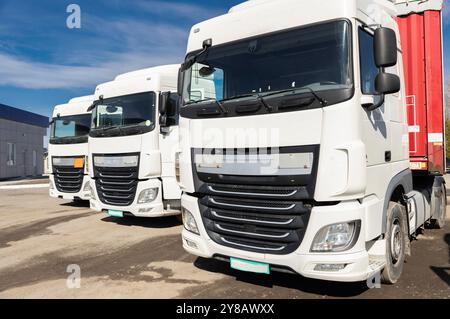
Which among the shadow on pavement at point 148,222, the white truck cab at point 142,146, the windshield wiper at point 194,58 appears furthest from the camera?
the shadow on pavement at point 148,222

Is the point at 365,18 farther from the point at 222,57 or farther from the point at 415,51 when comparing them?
the point at 415,51

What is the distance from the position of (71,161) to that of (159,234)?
4.57 metres

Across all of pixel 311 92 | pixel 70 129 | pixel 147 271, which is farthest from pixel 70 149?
pixel 311 92

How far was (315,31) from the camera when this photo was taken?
3705 millimetres

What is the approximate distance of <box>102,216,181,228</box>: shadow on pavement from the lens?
829 centimetres

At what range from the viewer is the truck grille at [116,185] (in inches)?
301

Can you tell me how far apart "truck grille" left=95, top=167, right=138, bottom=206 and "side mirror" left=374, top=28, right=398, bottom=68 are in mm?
5238

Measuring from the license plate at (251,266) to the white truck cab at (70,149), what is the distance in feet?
24.2

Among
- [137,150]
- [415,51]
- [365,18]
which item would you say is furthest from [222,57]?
[137,150]

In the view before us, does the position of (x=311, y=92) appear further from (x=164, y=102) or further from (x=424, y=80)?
(x=164, y=102)

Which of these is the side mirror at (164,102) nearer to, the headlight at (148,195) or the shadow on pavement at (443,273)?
the headlight at (148,195)

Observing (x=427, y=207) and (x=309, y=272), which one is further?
(x=427, y=207)

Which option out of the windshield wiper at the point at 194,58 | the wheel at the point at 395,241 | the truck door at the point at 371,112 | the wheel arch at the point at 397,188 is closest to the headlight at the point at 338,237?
the wheel arch at the point at 397,188
